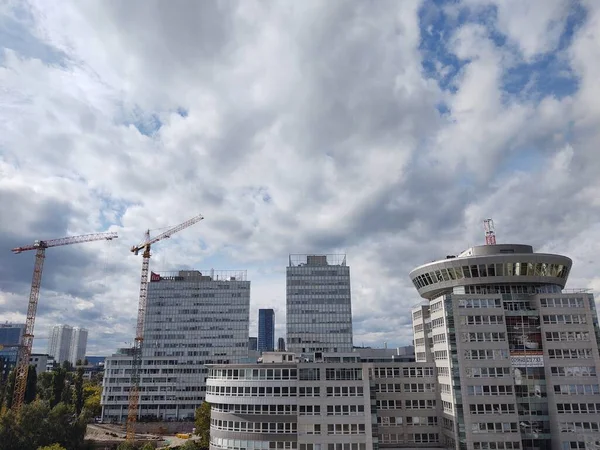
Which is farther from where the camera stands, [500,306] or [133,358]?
[133,358]

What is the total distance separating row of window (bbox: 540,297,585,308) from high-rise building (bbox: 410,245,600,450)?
0.73ft

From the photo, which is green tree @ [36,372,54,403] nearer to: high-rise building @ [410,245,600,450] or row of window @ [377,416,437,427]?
row of window @ [377,416,437,427]

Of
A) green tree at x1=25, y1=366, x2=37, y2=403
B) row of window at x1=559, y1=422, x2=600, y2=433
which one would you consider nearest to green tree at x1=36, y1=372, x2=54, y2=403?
green tree at x1=25, y1=366, x2=37, y2=403

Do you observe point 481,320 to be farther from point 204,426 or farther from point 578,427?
point 204,426

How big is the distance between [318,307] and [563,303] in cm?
10397

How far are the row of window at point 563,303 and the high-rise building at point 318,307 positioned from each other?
94986mm

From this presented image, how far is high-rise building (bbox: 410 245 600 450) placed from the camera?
284ft

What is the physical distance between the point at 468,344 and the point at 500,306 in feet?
37.5

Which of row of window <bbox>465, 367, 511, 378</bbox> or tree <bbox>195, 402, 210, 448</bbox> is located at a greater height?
row of window <bbox>465, 367, 511, 378</bbox>

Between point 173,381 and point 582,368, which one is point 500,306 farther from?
Answer: point 173,381

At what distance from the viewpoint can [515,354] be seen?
90750 mm

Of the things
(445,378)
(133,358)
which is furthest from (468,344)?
(133,358)

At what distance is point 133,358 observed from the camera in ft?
629

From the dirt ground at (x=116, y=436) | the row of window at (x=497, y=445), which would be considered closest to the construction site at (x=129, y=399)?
the dirt ground at (x=116, y=436)
